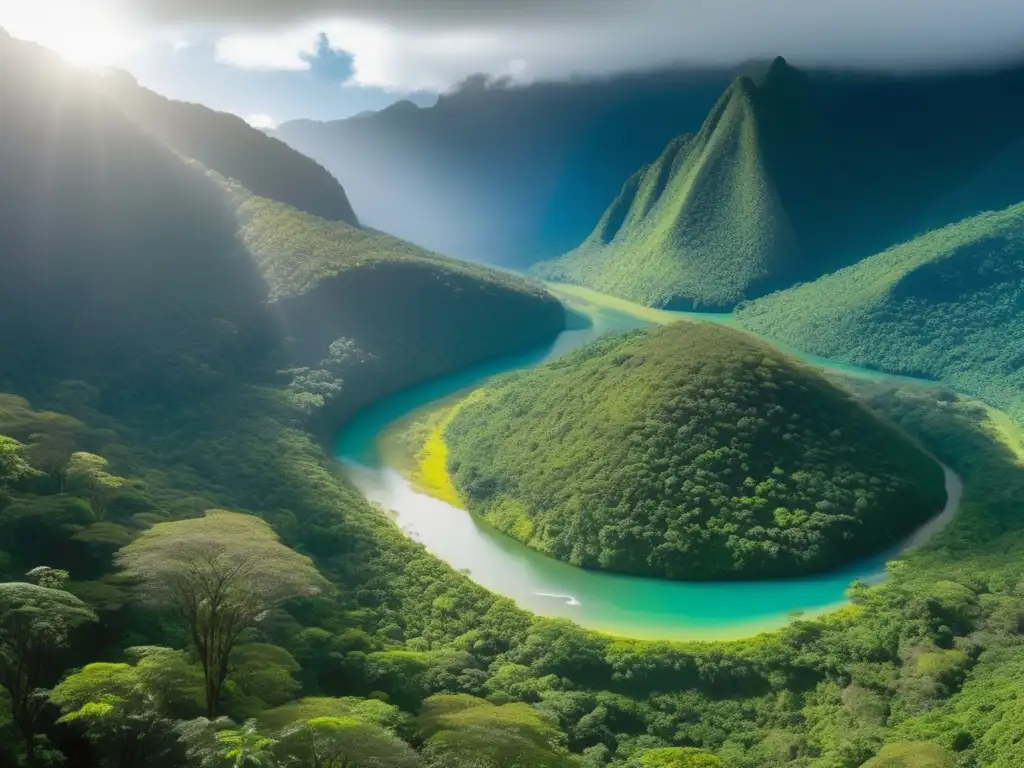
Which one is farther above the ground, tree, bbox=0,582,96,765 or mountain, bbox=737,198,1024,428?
mountain, bbox=737,198,1024,428

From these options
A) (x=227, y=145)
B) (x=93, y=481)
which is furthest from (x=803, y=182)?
(x=93, y=481)

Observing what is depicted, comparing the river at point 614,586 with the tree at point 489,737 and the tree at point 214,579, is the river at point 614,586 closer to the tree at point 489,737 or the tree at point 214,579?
the tree at point 489,737

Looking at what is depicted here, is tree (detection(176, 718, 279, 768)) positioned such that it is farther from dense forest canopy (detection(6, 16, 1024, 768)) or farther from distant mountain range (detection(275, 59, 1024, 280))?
distant mountain range (detection(275, 59, 1024, 280))

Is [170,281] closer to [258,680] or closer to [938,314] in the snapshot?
[258,680]

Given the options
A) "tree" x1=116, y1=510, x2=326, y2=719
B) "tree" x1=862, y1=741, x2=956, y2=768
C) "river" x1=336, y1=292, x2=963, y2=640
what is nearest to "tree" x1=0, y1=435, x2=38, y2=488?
Result: "tree" x1=116, y1=510, x2=326, y2=719

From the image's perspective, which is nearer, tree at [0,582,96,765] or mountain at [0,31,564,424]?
tree at [0,582,96,765]

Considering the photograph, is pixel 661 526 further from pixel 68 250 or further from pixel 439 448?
pixel 68 250

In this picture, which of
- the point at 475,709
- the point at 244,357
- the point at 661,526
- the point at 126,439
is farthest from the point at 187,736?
the point at 244,357
